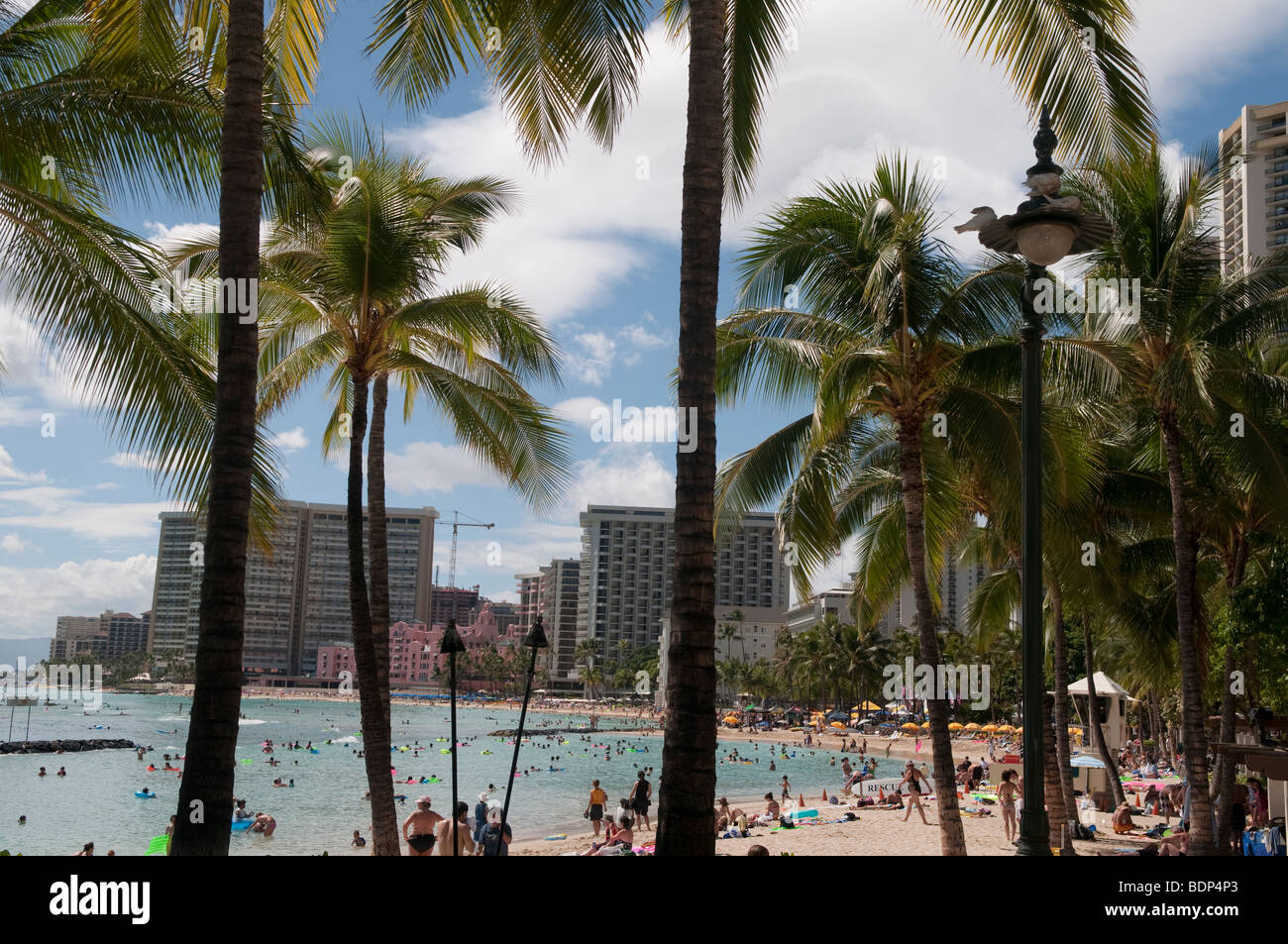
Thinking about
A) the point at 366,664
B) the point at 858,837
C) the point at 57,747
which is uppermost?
the point at 366,664

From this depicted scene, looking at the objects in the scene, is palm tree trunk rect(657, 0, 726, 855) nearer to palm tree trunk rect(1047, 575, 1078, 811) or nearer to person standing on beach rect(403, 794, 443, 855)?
person standing on beach rect(403, 794, 443, 855)

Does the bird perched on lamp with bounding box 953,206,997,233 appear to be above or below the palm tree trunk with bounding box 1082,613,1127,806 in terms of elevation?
above

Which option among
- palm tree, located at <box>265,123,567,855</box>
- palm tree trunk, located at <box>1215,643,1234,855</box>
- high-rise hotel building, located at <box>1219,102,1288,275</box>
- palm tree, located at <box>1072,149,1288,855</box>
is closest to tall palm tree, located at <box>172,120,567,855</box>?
palm tree, located at <box>265,123,567,855</box>

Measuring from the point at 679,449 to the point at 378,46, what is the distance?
220 inches

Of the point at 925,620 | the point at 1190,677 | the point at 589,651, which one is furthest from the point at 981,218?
the point at 589,651

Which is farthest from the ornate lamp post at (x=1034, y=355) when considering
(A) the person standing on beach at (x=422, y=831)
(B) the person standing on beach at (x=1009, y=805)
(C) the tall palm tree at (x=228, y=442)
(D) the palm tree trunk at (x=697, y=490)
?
(B) the person standing on beach at (x=1009, y=805)

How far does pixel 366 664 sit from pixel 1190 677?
40.0ft

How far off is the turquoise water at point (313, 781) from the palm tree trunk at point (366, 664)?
18.7 m

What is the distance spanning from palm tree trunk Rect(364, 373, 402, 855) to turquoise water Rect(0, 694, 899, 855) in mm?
18228

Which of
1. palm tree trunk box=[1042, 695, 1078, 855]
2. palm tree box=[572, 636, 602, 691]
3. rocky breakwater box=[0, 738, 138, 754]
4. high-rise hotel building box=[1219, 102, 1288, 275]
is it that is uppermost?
high-rise hotel building box=[1219, 102, 1288, 275]

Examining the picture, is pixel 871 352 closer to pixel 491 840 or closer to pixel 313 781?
pixel 491 840

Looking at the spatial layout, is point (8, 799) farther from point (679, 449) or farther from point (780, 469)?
point (679, 449)

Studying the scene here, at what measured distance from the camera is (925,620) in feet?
47.1

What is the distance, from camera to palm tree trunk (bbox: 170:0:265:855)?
6781mm
